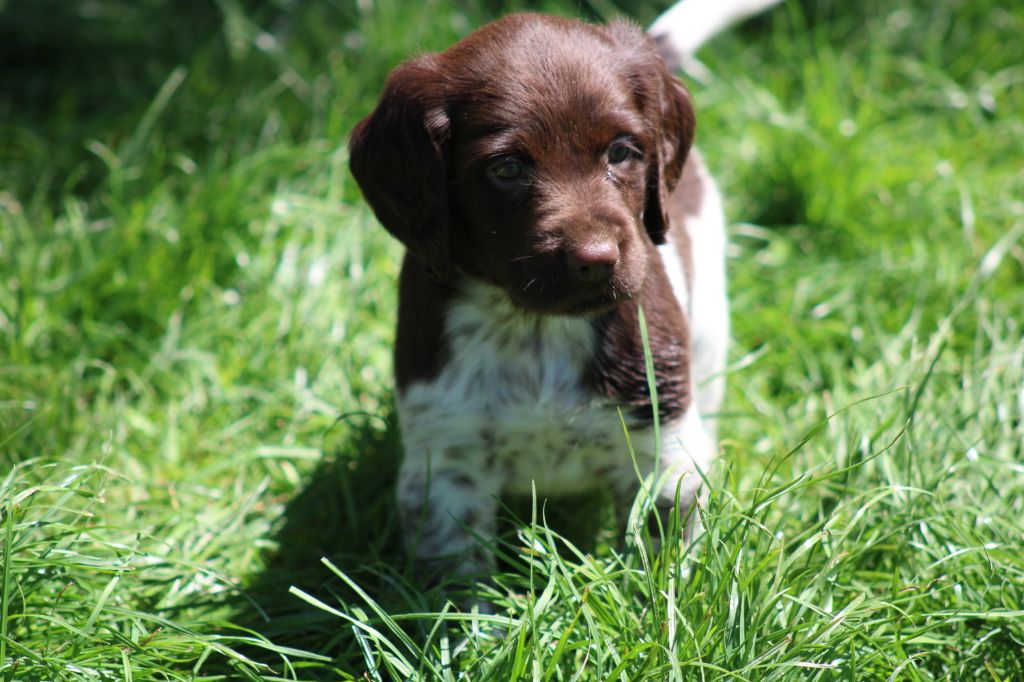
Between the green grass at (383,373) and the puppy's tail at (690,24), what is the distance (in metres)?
1.11

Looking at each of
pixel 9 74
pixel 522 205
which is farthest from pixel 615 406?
pixel 9 74

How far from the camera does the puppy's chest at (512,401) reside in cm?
329

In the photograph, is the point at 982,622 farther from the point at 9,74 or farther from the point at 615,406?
the point at 9,74

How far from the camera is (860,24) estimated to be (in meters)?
6.61

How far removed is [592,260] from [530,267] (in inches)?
7.7

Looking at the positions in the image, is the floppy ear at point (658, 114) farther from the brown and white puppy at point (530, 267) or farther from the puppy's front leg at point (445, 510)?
the puppy's front leg at point (445, 510)

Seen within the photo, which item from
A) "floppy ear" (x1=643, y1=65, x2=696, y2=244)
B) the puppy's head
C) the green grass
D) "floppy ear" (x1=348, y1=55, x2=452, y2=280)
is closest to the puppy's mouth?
the puppy's head

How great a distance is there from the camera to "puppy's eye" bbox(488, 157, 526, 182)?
2980 mm

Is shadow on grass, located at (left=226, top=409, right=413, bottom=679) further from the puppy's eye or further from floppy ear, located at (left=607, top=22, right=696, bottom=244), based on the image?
floppy ear, located at (left=607, top=22, right=696, bottom=244)

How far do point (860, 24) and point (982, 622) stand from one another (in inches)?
173

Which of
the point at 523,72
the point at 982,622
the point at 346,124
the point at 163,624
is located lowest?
the point at 982,622

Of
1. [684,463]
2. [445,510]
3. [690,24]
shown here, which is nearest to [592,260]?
[684,463]

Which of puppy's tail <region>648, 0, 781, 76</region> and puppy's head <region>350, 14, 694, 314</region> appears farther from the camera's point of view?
puppy's tail <region>648, 0, 781, 76</region>

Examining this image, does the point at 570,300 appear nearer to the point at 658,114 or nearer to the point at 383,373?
the point at 658,114
